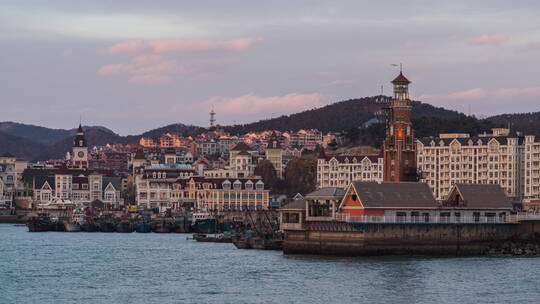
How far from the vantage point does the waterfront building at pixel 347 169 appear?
17118 centimetres

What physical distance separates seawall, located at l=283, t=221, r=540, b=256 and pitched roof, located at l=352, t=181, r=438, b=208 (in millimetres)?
1420

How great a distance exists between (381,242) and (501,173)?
79.1m

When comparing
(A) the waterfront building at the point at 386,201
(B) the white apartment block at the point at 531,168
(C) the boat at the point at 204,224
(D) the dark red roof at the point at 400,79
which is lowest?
(C) the boat at the point at 204,224

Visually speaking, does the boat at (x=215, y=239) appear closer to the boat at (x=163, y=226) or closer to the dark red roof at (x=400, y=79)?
the dark red roof at (x=400, y=79)

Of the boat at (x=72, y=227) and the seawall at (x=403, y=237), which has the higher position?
the seawall at (x=403, y=237)

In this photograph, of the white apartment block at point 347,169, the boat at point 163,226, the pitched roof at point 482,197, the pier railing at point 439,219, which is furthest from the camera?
the white apartment block at point 347,169

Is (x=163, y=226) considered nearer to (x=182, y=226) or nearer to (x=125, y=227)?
(x=182, y=226)

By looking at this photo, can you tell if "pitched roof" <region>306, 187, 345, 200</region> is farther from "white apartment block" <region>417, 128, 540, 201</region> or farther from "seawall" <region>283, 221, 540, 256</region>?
"white apartment block" <region>417, 128, 540, 201</region>

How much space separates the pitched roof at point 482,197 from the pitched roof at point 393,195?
11.6 feet

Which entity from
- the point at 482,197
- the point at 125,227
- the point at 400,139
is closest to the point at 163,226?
the point at 125,227

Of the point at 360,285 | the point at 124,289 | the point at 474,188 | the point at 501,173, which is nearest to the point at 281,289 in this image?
the point at 360,285

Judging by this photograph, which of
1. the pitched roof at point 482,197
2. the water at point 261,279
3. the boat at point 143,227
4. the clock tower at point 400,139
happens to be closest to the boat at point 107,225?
the boat at point 143,227

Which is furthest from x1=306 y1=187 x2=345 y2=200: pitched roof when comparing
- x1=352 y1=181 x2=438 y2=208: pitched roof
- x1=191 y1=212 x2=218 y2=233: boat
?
x1=191 y1=212 x2=218 y2=233: boat

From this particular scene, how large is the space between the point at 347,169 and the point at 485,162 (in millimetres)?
28391
